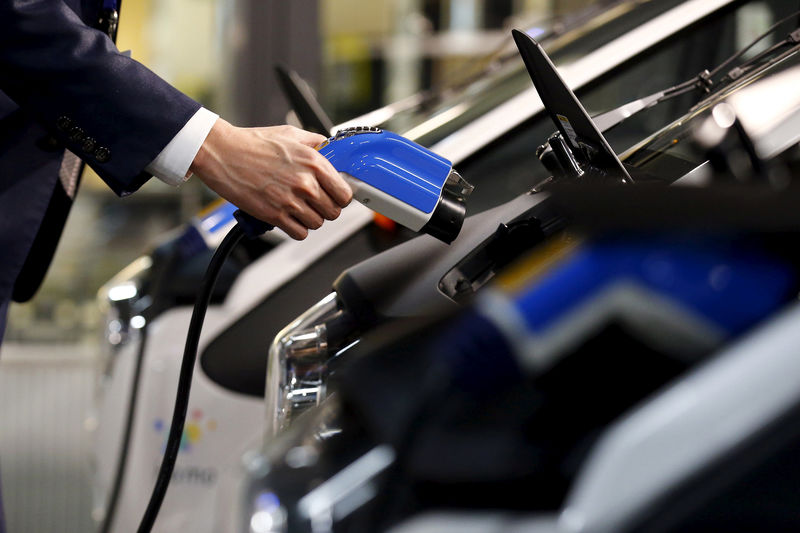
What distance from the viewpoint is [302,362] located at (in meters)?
0.87

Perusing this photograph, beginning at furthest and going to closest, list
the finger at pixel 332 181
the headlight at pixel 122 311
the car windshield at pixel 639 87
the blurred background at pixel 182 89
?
Result: 1. the blurred background at pixel 182 89
2. the headlight at pixel 122 311
3. the car windshield at pixel 639 87
4. the finger at pixel 332 181

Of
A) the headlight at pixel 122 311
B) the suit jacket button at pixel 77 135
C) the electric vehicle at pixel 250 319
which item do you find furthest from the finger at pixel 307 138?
the headlight at pixel 122 311

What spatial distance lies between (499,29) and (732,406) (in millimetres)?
4057

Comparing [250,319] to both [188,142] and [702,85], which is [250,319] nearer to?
[188,142]

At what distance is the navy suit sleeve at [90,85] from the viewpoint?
2.97 feet

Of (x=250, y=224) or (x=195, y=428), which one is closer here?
(x=250, y=224)

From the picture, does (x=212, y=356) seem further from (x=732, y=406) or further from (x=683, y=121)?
(x=732, y=406)

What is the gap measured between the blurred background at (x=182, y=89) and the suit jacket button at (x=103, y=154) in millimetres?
2078

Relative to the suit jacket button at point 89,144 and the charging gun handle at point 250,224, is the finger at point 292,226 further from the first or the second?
the suit jacket button at point 89,144

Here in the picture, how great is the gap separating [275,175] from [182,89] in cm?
313

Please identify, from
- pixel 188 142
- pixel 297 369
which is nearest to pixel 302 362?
pixel 297 369

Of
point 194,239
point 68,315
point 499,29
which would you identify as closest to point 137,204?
point 68,315

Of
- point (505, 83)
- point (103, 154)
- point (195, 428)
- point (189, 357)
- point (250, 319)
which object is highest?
point (103, 154)

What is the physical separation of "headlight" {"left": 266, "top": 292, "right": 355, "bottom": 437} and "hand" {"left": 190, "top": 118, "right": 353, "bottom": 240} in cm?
8
